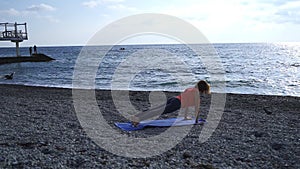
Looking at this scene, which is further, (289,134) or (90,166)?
(289,134)

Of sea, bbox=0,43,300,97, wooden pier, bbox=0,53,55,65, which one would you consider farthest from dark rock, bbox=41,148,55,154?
wooden pier, bbox=0,53,55,65

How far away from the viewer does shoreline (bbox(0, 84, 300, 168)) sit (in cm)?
505

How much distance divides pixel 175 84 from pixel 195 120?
13.7m

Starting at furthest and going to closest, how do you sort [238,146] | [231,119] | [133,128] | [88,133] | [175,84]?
[175,84] < [231,119] < [133,128] < [88,133] < [238,146]

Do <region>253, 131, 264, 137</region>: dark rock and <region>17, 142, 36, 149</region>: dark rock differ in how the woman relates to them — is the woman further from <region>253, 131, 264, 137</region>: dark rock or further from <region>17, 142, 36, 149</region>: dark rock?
<region>17, 142, 36, 149</region>: dark rock

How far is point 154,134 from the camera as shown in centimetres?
690

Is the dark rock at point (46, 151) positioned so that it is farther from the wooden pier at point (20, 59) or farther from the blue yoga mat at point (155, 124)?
the wooden pier at point (20, 59)

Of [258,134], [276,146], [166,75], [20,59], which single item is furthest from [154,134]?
[20,59]

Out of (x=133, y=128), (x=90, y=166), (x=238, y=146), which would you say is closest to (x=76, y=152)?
(x=90, y=166)

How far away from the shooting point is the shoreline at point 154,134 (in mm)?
5051

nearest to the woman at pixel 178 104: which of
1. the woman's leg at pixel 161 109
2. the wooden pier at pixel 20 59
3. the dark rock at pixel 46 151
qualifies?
the woman's leg at pixel 161 109

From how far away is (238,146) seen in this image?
5.98 metres

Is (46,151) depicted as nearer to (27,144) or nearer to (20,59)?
(27,144)

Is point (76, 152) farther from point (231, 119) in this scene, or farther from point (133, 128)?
point (231, 119)
